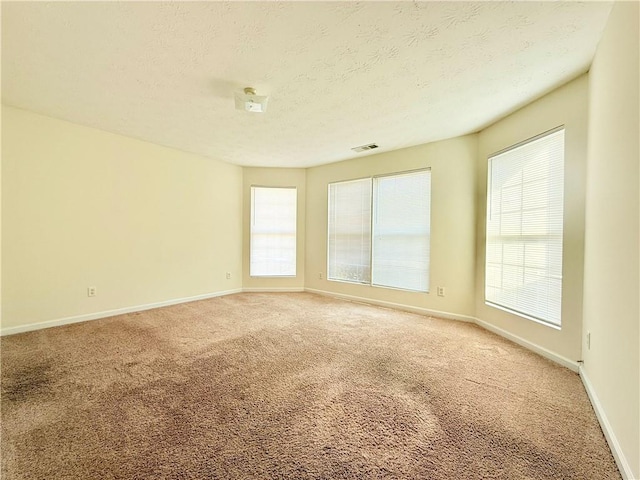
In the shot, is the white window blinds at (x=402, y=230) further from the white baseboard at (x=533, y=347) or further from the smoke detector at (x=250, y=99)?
the smoke detector at (x=250, y=99)

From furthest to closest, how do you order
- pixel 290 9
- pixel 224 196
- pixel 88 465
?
pixel 224 196 < pixel 290 9 < pixel 88 465

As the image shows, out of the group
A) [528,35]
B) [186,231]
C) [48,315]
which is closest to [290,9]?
[528,35]

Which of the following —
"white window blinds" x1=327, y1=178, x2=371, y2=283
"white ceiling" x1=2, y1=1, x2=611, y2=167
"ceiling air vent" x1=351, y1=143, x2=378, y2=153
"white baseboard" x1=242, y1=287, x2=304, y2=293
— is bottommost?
"white baseboard" x1=242, y1=287, x2=304, y2=293

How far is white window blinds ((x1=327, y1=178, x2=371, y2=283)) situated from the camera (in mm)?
4566

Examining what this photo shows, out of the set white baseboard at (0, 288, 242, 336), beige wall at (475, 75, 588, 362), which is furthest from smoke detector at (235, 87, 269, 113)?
white baseboard at (0, 288, 242, 336)

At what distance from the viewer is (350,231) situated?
4758mm

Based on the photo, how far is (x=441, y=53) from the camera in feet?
6.38

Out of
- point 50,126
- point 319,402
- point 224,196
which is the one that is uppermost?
point 50,126

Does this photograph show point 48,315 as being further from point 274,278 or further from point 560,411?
point 560,411

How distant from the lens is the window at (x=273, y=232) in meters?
5.29

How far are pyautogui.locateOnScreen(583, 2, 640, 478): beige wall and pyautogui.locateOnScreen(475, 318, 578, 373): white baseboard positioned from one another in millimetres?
332

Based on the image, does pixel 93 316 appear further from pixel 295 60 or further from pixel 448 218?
pixel 448 218

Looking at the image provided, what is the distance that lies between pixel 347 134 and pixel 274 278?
3049 millimetres

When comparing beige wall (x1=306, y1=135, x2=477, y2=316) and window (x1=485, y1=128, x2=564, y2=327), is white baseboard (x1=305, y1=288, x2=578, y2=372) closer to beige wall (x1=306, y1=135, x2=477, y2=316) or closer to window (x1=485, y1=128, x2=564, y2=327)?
beige wall (x1=306, y1=135, x2=477, y2=316)
